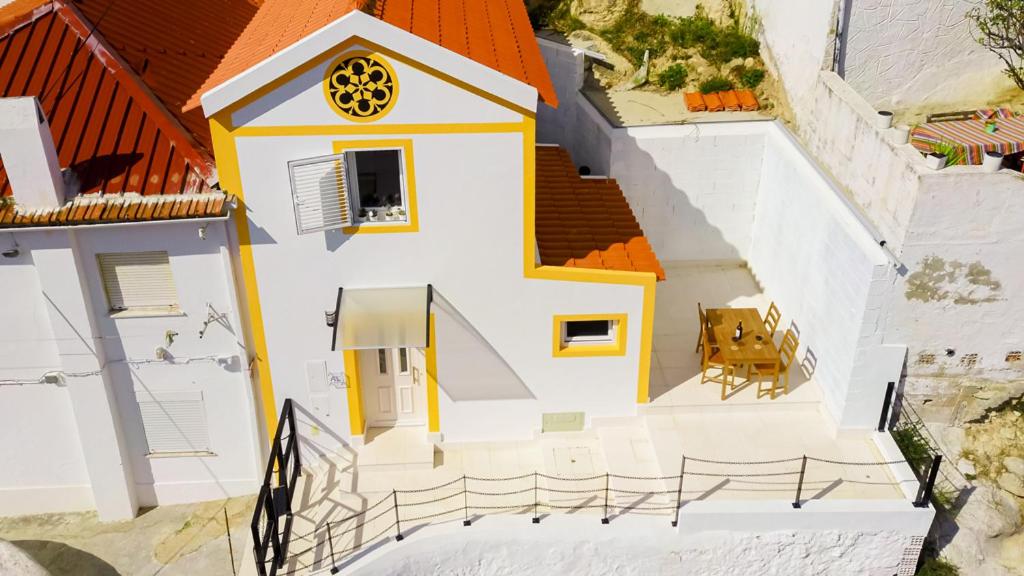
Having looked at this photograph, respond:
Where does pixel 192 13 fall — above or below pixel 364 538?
above

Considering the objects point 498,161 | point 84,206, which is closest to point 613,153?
point 498,161

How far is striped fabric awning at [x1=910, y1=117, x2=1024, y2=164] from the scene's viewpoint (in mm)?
16172

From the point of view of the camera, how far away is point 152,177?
14844 millimetres

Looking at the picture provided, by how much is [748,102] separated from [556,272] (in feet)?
31.3

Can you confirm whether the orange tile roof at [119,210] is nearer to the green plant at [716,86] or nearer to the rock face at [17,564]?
the rock face at [17,564]

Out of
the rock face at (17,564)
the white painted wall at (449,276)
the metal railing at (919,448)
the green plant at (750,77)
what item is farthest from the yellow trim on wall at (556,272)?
the rock face at (17,564)

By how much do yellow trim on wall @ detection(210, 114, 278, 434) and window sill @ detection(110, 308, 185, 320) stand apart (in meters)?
1.35

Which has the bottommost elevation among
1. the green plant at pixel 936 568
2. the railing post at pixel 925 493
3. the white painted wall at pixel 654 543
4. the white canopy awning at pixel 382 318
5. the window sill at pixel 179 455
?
the green plant at pixel 936 568

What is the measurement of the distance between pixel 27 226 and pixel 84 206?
3.05ft

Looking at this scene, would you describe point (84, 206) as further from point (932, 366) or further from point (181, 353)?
point (932, 366)

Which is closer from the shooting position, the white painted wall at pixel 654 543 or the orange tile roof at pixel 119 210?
the orange tile roof at pixel 119 210

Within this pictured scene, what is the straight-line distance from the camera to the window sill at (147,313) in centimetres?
1524

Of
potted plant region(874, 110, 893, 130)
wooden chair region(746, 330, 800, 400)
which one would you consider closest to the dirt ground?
wooden chair region(746, 330, 800, 400)

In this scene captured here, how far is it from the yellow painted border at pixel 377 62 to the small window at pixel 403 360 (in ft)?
16.0
